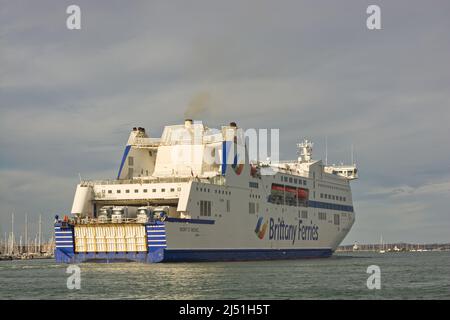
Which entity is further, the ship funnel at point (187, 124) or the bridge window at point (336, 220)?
the bridge window at point (336, 220)

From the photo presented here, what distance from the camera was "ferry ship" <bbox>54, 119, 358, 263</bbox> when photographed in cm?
4728

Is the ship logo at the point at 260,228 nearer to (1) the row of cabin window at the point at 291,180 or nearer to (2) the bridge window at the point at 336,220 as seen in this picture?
(1) the row of cabin window at the point at 291,180

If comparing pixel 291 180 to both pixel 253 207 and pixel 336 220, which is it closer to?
pixel 253 207

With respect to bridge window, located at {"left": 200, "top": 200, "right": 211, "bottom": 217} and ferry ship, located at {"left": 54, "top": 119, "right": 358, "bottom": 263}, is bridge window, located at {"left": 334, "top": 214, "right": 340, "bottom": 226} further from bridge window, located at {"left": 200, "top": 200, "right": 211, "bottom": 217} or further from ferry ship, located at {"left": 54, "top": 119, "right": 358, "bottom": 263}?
bridge window, located at {"left": 200, "top": 200, "right": 211, "bottom": 217}

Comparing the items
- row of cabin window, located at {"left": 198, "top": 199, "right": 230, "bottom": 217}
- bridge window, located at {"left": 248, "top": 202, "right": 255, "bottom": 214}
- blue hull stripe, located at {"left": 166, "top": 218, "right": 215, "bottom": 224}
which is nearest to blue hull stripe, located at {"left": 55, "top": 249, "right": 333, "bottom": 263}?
blue hull stripe, located at {"left": 166, "top": 218, "right": 215, "bottom": 224}

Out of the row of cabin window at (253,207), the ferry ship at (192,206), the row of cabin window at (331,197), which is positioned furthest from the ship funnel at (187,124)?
the row of cabin window at (331,197)

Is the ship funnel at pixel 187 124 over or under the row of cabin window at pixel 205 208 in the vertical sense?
over

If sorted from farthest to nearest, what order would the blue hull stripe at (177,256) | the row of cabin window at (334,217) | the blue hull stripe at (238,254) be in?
1. the row of cabin window at (334,217)
2. the blue hull stripe at (238,254)
3. the blue hull stripe at (177,256)

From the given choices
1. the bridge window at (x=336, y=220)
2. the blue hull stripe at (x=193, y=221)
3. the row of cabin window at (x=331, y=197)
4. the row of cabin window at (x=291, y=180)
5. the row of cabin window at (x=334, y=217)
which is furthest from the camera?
the bridge window at (x=336, y=220)

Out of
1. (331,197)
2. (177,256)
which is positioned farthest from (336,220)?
(177,256)

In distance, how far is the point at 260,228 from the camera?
184 ft

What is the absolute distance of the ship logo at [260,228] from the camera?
183 ft
